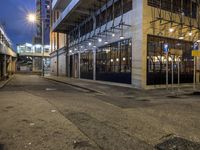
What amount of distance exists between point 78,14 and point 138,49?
13158 millimetres

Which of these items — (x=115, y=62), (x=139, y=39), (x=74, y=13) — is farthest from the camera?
(x=74, y=13)

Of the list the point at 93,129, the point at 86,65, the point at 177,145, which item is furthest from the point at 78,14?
the point at 177,145

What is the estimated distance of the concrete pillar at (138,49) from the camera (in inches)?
622

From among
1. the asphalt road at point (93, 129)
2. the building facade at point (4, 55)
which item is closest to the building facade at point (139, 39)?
the asphalt road at point (93, 129)

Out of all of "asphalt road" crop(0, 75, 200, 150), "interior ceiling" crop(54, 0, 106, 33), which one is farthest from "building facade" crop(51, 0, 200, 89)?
"asphalt road" crop(0, 75, 200, 150)

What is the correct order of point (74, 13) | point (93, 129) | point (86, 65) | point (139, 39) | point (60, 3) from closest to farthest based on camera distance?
point (93, 129) < point (139, 39) < point (74, 13) < point (86, 65) < point (60, 3)

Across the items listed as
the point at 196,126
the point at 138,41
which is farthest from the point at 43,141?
the point at 138,41

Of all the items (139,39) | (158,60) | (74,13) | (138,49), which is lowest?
(158,60)

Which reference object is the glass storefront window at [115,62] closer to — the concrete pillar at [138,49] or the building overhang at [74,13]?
the concrete pillar at [138,49]

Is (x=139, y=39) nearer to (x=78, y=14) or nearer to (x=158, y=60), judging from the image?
(x=158, y=60)

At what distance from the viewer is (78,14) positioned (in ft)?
86.3

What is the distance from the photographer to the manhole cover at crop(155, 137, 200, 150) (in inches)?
165

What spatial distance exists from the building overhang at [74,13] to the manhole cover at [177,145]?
19833 millimetres

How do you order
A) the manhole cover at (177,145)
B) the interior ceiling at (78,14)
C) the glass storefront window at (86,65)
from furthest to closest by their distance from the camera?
1. the glass storefront window at (86,65)
2. the interior ceiling at (78,14)
3. the manhole cover at (177,145)
